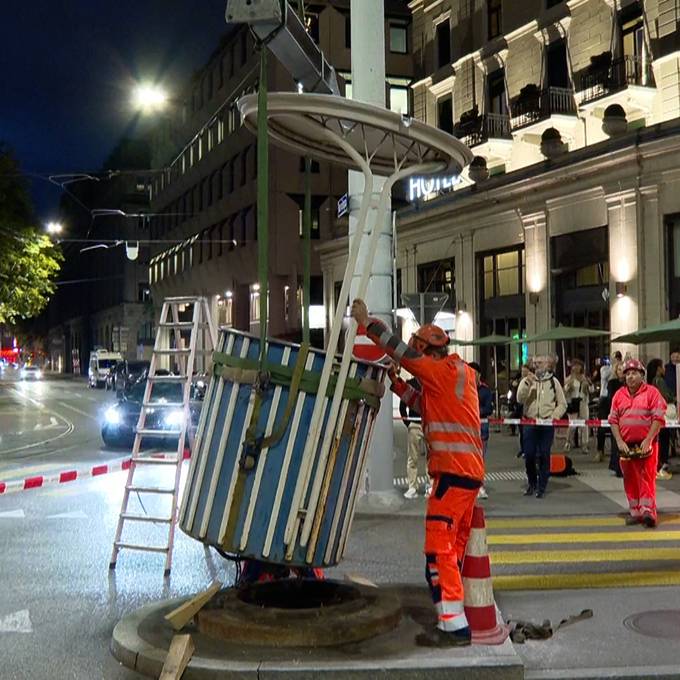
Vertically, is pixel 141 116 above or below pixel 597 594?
above

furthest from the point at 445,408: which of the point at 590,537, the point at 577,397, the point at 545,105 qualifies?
the point at 545,105

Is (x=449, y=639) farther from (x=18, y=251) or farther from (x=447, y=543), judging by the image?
(x=18, y=251)

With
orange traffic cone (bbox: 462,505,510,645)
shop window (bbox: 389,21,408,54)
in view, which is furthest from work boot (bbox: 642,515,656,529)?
shop window (bbox: 389,21,408,54)

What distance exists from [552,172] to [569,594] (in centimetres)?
1987

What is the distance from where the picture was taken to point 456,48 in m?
32.1

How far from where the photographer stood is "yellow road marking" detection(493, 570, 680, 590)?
291 inches

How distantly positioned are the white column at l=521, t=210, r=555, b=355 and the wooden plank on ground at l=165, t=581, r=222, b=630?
21080mm

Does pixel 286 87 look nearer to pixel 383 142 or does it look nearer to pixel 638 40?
pixel 638 40

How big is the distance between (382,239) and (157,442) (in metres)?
9.67

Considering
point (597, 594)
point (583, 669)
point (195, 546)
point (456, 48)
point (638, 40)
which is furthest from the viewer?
point (456, 48)

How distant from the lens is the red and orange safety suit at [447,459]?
5.47m

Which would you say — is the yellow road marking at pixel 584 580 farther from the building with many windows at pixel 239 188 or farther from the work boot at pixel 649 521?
the building with many windows at pixel 239 188

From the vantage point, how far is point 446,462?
5598 mm

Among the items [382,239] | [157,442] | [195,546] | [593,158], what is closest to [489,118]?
[593,158]
